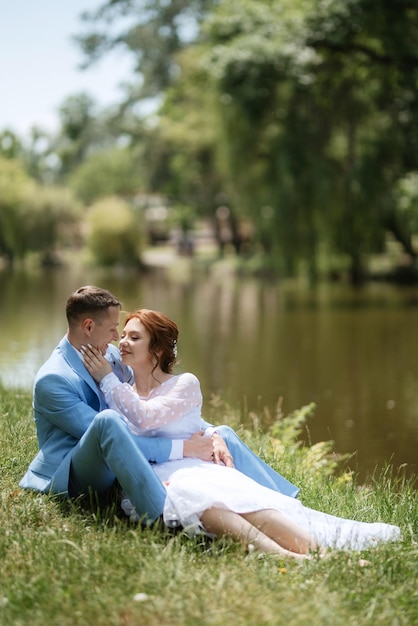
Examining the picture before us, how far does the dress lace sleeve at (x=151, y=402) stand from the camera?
4754mm

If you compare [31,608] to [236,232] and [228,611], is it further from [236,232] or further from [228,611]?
[236,232]

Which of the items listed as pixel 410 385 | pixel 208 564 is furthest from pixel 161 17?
pixel 208 564

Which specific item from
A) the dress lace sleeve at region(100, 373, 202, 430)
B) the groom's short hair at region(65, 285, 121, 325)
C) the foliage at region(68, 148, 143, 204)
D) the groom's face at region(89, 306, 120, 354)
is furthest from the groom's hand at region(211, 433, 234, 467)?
the foliage at region(68, 148, 143, 204)

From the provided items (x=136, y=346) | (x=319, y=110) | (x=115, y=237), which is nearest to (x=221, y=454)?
(x=136, y=346)

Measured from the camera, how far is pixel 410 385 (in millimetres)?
12867

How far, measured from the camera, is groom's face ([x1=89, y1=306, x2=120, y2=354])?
4.86 m

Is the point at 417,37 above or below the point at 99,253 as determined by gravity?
above

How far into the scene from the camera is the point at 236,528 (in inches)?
169

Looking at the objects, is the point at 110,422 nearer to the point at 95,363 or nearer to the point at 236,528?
the point at 95,363

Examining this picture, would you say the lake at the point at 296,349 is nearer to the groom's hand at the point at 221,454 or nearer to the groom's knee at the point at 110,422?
the groom's hand at the point at 221,454

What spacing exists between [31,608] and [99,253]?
140 feet

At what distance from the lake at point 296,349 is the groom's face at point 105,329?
12.4 feet

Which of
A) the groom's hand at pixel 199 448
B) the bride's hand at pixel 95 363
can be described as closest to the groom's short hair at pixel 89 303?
the bride's hand at pixel 95 363

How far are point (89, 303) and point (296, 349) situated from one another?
11.8 metres
